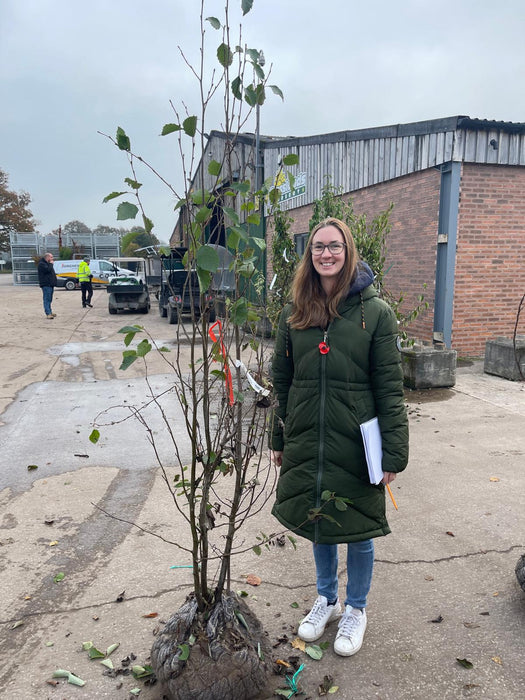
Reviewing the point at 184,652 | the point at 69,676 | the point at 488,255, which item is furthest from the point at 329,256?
the point at 488,255

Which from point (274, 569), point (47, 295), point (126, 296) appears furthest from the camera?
point (126, 296)

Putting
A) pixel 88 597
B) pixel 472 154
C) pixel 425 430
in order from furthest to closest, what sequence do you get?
pixel 472 154 < pixel 425 430 < pixel 88 597

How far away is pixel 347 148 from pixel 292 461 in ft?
35.0

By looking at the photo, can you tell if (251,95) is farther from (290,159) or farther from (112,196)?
(112,196)

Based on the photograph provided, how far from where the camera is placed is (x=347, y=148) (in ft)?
38.6

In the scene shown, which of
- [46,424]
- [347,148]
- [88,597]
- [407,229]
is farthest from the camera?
[347,148]

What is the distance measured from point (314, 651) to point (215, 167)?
2.18 metres

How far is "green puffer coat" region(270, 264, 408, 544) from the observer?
2346 millimetres

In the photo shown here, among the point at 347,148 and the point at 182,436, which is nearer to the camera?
the point at 182,436

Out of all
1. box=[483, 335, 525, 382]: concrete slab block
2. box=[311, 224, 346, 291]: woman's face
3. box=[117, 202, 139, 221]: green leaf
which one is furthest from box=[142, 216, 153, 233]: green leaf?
box=[483, 335, 525, 382]: concrete slab block

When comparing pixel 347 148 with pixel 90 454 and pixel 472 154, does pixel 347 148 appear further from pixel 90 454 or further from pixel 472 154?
pixel 90 454

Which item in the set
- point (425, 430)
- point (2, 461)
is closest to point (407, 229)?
point (425, 430)

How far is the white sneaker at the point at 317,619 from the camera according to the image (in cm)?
259

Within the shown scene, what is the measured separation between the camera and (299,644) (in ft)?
8.44
